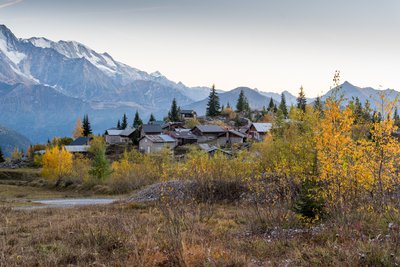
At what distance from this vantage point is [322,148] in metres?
9.95

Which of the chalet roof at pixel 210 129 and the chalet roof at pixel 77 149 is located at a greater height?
the chalet roof at pixel 210 129

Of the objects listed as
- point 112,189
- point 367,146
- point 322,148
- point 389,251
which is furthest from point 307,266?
point 112,189

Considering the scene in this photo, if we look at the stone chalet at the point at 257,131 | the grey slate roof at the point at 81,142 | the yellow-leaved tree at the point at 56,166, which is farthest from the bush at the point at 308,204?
the grey slate roof at the point at 81,142

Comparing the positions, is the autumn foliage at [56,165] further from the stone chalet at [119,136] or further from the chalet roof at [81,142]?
the stone chalet at [119,136]

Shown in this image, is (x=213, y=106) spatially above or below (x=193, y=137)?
above

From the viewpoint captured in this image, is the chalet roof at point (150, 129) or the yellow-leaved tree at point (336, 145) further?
the chalet roof at point (150, 129)

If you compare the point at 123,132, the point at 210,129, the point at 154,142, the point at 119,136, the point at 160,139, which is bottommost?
the point at 119,136

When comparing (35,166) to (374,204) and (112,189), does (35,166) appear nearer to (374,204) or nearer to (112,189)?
(112,189)

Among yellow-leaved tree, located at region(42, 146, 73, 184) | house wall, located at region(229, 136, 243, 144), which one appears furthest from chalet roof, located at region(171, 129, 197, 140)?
yellow-leaved tree, located at region(42, 146, 73, 184)

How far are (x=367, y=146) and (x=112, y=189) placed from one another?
44860 millimetres

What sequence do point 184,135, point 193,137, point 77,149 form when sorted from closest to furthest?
point 193,137 < point 184,135 < point 77,149

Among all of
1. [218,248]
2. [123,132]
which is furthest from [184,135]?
[218,248]

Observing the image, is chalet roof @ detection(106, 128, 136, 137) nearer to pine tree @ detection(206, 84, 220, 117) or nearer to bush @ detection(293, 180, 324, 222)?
pine tree @ detection(206, 84, 220, 117)

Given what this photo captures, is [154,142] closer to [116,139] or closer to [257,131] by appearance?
[257,131]
